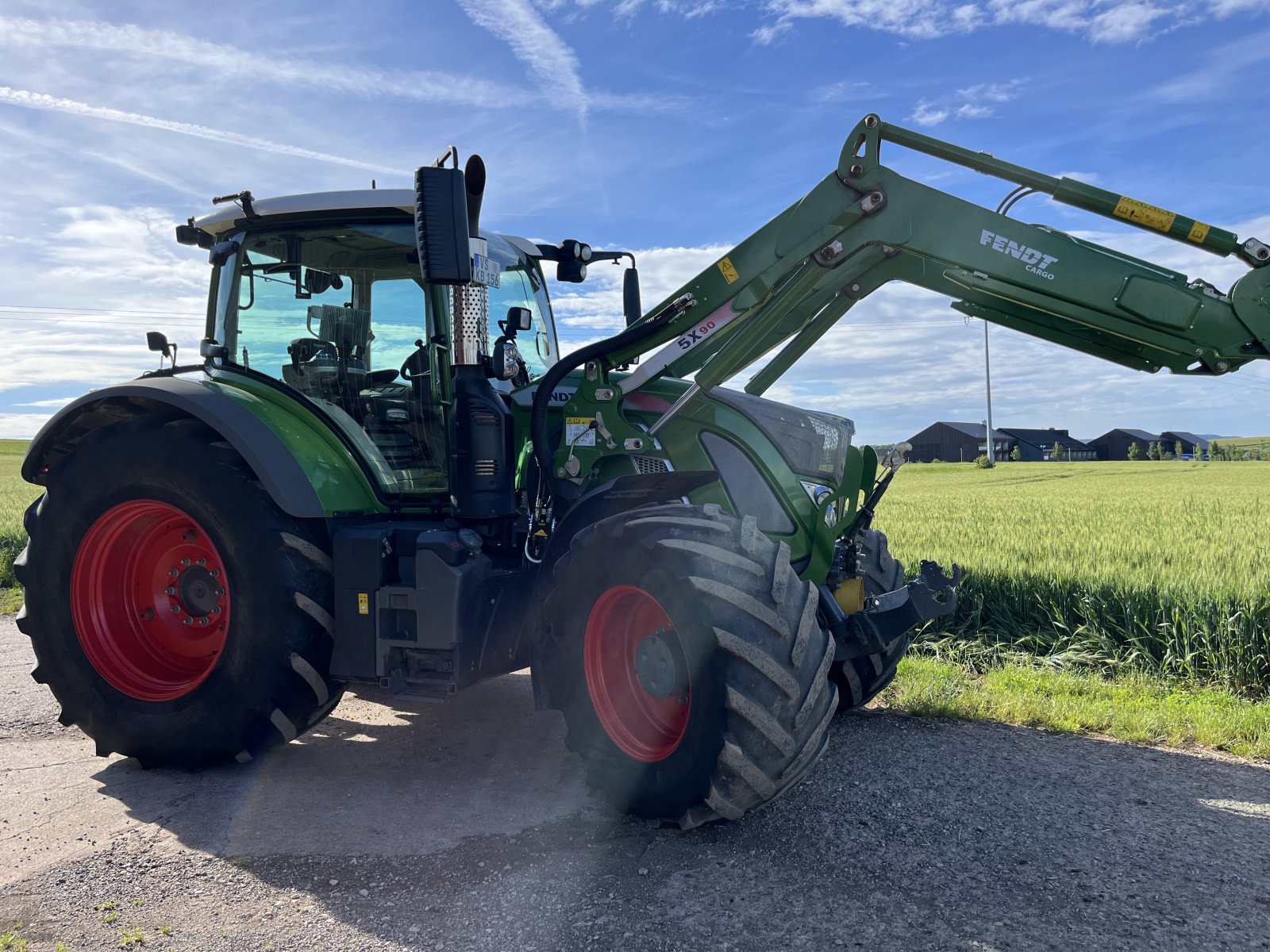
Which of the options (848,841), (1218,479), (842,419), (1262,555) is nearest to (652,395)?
(842,419)

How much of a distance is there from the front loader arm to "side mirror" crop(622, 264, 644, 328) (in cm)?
136

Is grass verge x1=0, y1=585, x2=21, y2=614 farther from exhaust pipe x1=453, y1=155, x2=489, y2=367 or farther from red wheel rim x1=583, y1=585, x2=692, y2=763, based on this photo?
red wheel rim x1=583, y1=585, x2=692, y2=763

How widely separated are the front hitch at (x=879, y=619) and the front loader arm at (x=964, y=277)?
1296 mm

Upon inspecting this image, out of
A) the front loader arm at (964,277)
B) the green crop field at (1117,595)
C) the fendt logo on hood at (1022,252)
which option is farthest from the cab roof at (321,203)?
the green crop field at (1117,595)

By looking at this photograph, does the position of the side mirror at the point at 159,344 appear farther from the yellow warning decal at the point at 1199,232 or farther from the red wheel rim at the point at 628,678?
the yellow warning decal at the point at 1199,232

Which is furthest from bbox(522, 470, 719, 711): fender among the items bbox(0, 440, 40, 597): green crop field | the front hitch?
bbox(0, 440, 40, 597): green crop field

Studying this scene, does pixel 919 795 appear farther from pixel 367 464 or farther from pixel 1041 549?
pixel 1041 549

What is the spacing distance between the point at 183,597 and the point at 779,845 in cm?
329

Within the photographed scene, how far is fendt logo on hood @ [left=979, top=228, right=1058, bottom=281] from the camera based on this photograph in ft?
13.5

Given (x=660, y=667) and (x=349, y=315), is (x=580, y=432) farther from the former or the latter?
(x=349, y=315)

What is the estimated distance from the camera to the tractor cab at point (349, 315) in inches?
192

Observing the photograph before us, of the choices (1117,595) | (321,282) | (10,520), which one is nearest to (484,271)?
(321,282)

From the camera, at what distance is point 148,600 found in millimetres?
5016

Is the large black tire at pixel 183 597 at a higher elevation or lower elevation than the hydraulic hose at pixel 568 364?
lower
